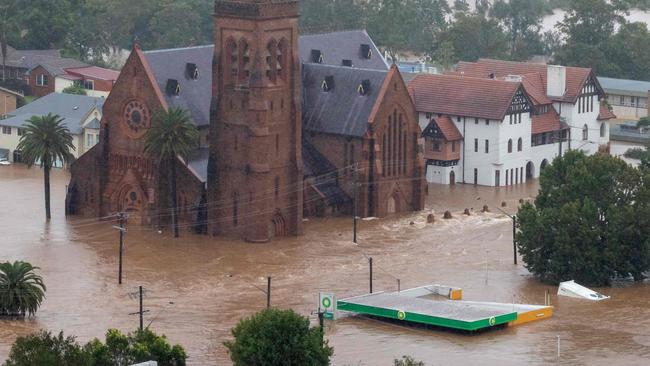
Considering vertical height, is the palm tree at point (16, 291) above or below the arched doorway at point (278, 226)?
below

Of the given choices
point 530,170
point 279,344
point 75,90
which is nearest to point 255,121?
point 530,170

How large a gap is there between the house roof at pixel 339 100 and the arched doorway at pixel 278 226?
10012 mm

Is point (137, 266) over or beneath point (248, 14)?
beneath

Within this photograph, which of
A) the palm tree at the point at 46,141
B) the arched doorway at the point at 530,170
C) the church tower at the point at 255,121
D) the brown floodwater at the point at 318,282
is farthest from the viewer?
the arched doorway at the point at 530,170

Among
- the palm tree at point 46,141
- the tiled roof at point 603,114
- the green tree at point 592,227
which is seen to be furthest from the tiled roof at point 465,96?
the green tree at point 592,227

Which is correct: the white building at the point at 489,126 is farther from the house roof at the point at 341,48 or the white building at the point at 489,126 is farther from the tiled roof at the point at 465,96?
the house roof at the point at 341,48

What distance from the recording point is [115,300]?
372 feet

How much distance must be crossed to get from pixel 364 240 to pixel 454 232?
626 cm

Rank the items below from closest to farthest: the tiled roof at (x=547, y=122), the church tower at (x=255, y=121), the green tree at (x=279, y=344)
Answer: the green tree at (x=279, y=344)
the church tower at (x=255, y=121)
the tiled roof at (x=547, y=122)

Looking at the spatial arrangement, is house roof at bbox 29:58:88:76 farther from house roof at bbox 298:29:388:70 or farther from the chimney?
the chimney

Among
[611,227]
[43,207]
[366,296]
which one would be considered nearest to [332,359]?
[366,296]

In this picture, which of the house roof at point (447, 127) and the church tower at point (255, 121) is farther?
the house roof at point (447, 127)

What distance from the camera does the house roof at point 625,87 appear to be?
18000 centimetres

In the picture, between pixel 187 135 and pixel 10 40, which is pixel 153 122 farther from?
pixel 10 40
